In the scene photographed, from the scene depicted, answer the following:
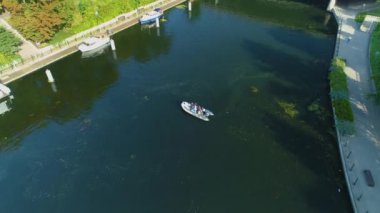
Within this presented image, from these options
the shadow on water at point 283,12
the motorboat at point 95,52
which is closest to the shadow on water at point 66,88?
the motorboat at point 95,52

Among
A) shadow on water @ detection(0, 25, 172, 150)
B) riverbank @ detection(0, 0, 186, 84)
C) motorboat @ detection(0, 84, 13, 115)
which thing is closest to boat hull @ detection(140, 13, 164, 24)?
riverbank @ detection(0, 0, 186, 84)

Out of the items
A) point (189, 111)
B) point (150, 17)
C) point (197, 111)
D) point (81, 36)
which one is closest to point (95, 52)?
point (81, 36)

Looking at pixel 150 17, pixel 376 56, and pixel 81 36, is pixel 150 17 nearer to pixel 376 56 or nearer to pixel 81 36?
pixel 81 36

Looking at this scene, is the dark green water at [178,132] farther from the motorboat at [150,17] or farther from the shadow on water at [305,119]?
the motorboat at [150,17]

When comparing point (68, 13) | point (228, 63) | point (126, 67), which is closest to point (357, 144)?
point (228, 63)

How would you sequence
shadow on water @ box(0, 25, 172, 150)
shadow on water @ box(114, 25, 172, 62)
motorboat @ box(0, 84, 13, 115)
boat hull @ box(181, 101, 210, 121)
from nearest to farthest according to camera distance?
boat hull @ box(181, 101, 210, 121) < shadow on water @ box(0, 25, 172, 150) < motorboat @ box(0, 84, 13, 115) < shadow on water @ box(114, 25, 172, 62)

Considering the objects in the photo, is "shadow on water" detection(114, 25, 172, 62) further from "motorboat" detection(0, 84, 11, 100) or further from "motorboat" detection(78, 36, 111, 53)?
"motorboat" detection(0, 84, 11, 100)

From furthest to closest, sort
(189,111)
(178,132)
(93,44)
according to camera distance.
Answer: (93,44) → (189,111) → (178,132)
